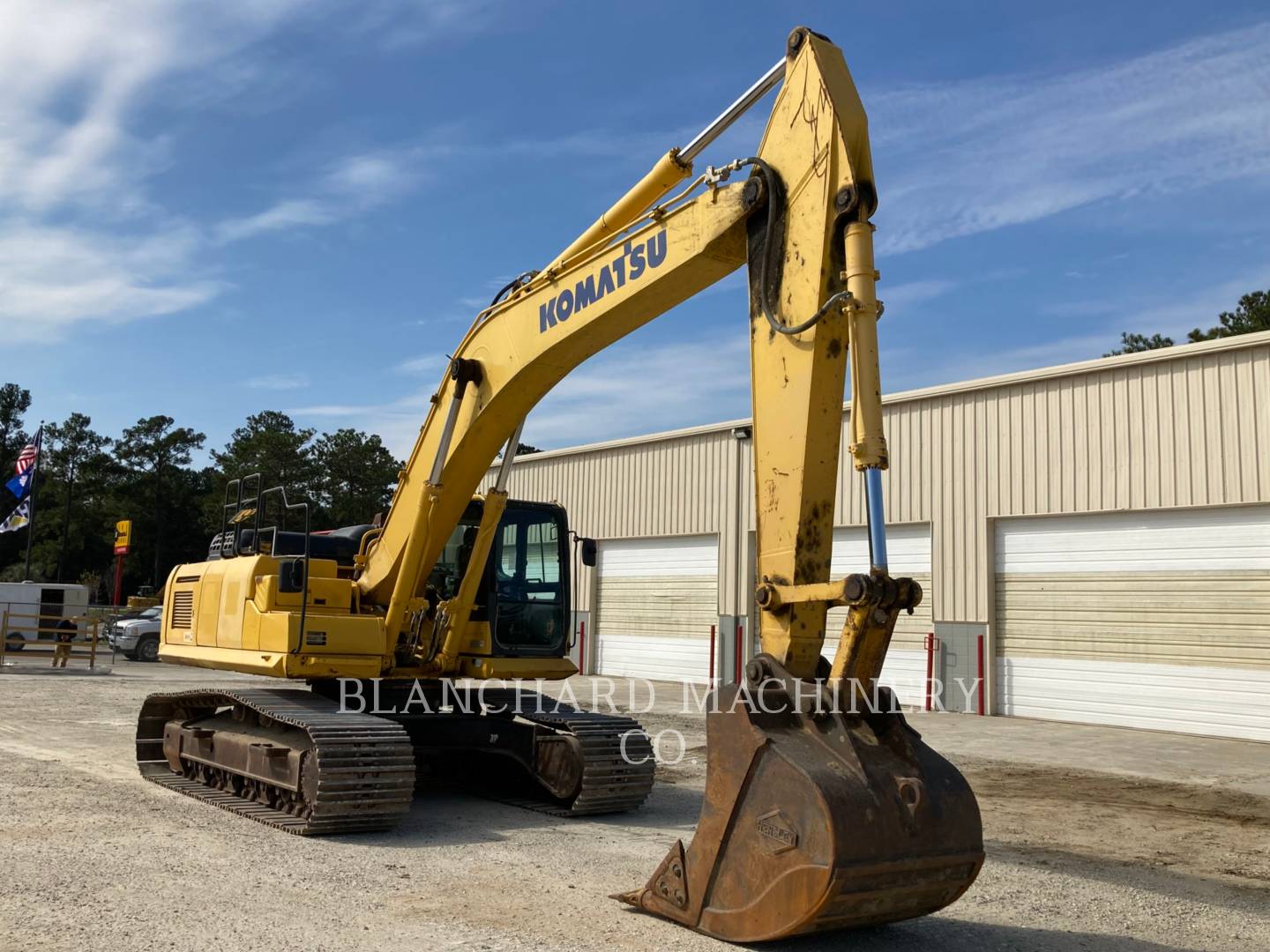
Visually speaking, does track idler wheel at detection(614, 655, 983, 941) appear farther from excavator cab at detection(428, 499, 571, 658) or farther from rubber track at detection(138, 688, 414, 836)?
excavator cab at detection(428, 499, 571, 658)

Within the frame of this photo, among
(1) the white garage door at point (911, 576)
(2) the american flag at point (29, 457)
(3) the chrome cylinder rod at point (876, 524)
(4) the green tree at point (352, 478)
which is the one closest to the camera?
(3) the chrome cylinder rod at point (876, 524)

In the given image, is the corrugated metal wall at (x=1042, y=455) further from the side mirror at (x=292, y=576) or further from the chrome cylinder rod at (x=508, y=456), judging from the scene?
the side mirror at (x=292, y=576)

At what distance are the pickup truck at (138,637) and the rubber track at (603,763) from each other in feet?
76.4

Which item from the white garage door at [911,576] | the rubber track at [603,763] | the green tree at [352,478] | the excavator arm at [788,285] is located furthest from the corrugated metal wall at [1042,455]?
the green tree at [352,478]

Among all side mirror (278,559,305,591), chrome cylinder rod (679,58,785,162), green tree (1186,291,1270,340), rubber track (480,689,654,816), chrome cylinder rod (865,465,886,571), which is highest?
green tree (1186,291,1270,340)

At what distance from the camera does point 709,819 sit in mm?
5273

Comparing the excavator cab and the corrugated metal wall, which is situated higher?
the corrugated metal wall

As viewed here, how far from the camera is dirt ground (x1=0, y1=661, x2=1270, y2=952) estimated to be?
18.0 ft

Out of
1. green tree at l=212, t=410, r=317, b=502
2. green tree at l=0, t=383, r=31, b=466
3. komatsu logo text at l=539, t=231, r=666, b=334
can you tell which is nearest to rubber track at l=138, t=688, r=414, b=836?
komatsu logo text at l=539, t=231, r=666, b=334

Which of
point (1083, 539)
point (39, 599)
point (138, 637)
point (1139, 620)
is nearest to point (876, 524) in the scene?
point (1139, 620)

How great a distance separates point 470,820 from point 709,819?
3910mm

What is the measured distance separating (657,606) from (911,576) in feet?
23.3

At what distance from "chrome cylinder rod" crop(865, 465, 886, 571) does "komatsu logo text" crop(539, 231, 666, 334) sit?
2351 mm

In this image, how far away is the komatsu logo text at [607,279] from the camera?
6.92m
